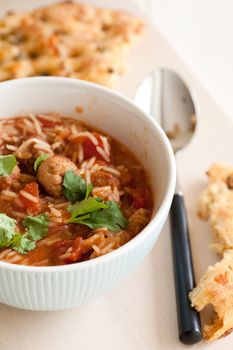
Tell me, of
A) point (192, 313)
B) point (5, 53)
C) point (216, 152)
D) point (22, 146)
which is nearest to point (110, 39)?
point (5, 53)

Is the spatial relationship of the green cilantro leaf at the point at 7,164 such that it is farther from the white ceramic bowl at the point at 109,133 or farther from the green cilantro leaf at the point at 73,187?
the white ceramic bowl at the point at 109,133

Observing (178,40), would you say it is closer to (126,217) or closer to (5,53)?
(5,53)

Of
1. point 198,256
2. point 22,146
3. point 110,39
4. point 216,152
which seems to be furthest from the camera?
point 110,39

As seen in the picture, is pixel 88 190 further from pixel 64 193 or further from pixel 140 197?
pixel 140 197

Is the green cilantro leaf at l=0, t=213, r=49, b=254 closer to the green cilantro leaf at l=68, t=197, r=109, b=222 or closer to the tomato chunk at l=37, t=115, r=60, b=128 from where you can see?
the green cilantro leaf at l=68, t=197, r=109, b=222

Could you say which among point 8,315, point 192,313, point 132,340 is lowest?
point 8,315

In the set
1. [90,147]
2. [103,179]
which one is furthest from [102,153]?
[103,179]

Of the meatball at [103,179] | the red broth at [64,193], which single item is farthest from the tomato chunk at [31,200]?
the meatball at [103,179]

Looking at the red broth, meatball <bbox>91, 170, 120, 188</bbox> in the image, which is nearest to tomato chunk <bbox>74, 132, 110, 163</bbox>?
the red broth
